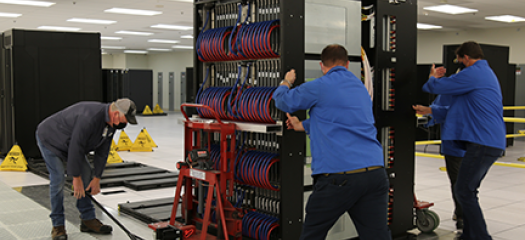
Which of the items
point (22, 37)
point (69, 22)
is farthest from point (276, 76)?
point (69, 22)

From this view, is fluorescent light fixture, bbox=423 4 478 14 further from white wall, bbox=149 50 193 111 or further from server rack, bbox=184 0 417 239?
white wall, bbox=149 50 193 111

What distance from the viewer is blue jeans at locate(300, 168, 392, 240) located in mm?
3012

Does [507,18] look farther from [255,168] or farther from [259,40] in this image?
[255,168]

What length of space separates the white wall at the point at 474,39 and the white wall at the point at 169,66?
579 inches

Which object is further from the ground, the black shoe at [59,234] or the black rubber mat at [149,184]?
the black shoe at [59,234]

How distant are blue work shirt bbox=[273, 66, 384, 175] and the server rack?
1005mm

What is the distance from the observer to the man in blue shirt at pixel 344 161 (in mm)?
3023

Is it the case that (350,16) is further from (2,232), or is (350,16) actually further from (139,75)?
(139,75)

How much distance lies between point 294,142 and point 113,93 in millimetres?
19202

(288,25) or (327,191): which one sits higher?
(288,25)

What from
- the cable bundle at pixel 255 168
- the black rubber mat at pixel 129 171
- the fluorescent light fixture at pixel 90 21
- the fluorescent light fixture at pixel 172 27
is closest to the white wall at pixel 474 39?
the fluorescent light fixture at pixel 172 27

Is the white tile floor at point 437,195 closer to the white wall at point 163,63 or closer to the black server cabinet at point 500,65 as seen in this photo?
the black server cabinet at point 500,65

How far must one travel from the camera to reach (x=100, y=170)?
4559 millimetres

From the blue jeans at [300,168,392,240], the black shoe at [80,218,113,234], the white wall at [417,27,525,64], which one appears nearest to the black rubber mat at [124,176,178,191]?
the black shoe at [80,218,113,234]
